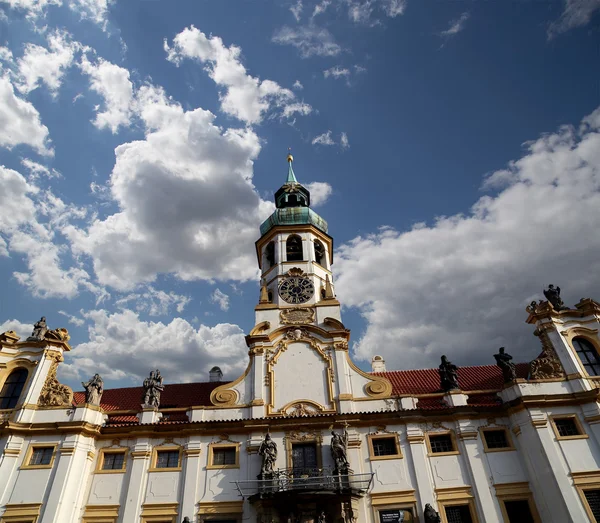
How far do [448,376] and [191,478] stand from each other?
14877 millimetres

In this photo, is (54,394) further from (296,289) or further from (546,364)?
(546,364)

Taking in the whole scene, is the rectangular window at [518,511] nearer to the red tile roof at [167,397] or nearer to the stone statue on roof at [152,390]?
the red tile roof at [167,397]

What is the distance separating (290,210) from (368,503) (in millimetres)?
21168

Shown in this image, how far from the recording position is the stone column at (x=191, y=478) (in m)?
21.4

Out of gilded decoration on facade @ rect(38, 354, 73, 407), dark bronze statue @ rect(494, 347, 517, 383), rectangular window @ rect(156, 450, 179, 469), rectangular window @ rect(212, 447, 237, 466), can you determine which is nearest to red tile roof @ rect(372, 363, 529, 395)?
dark bronze statue @ rect(494, 347, 517, 383)

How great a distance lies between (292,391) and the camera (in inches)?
976

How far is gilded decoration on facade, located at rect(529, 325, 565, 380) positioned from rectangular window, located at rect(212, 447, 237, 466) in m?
16.8

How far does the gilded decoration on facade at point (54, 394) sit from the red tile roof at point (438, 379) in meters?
18.7

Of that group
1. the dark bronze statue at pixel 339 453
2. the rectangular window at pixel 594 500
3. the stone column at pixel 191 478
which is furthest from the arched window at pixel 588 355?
the stone column at pixel 191 478

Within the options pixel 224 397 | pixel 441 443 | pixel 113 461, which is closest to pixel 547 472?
pixel 441 443

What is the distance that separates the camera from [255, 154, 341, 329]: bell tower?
28219mm

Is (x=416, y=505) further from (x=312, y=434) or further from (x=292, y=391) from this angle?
(x=292, y=391)

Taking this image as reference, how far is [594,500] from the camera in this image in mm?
20266

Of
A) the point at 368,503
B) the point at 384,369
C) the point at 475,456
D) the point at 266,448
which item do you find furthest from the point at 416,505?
the point at 384,369
